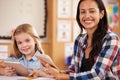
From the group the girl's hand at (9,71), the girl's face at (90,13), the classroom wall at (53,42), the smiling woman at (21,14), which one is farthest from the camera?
the classroom wall at (53,42)

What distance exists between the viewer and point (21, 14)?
324 cm

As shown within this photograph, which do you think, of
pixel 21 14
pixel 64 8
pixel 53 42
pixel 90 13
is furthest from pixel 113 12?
pixel 90 13

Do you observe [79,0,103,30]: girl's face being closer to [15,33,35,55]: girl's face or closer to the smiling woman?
[15,33,35,55]: girl's face

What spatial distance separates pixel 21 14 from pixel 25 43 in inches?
54.4

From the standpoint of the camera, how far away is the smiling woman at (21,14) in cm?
317

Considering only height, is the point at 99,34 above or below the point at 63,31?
above

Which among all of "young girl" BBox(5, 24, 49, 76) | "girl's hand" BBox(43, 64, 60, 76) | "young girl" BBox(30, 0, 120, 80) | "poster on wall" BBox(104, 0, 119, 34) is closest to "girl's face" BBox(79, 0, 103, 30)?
"young girl" BBox(30, 0, 120, 80)

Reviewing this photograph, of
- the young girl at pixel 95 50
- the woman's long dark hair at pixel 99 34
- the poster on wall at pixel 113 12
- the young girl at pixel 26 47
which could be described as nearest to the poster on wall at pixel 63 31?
the poster on wall at pixel 113 12

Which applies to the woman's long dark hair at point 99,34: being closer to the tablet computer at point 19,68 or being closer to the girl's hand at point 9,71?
the tablet computer at point 19,68

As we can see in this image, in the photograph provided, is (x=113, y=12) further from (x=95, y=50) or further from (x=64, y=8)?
(x=95, y=50)

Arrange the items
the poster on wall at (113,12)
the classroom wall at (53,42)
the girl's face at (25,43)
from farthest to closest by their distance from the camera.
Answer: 1. the poster on wall at (113,12)
2. the classroom wall at (53,42)
3. the girl's face at (25,43)

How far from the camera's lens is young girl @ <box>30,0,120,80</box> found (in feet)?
4.52

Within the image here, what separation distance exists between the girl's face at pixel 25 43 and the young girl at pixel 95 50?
40 cm

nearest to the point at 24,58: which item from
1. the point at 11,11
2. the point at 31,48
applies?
the point at 31,48
